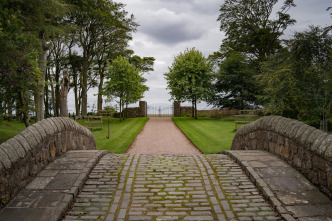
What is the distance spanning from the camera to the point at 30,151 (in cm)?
514

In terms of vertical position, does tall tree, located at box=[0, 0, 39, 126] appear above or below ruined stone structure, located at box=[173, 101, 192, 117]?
above

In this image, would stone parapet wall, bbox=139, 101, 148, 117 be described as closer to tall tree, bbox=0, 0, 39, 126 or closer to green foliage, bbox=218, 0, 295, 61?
green foliage, bbox=218, 0, 295, 61

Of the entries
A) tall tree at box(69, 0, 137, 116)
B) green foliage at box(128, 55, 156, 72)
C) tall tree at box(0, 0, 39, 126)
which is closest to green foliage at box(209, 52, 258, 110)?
tall tree at box(69, 0, 137, 116)

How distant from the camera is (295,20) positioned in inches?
1121

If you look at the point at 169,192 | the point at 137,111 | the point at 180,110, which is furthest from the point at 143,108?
the point at 169,192

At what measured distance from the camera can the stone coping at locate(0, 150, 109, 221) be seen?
4.14 meters

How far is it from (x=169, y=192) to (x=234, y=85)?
26.1m

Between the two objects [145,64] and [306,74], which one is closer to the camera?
[306,74]

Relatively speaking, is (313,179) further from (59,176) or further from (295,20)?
(295,20)

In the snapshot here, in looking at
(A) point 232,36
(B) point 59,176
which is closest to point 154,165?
(B) point 59,176

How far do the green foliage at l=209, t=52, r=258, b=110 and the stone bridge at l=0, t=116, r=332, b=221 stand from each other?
75.8 feet

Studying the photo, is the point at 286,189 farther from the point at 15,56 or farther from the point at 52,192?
the point at 15,56

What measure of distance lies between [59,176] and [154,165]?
237 cm

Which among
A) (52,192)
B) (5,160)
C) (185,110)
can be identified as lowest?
(52,192)
